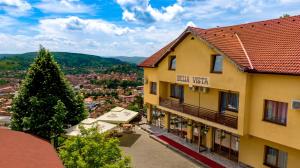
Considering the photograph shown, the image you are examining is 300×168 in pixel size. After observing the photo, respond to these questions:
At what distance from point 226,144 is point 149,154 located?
6.47m

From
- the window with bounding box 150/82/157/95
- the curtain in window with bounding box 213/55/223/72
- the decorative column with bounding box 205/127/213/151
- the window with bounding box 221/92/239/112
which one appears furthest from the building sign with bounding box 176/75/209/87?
the window with bounding box 150/82/157/95

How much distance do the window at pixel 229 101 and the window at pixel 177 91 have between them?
610 cm

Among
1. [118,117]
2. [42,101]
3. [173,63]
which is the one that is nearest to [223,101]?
[173,63]

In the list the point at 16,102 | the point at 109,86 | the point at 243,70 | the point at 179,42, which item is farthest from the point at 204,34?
the point at 109,86

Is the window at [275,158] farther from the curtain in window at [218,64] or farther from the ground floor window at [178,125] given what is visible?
the ground floor window at [178,125]

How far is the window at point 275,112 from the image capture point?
659 inches

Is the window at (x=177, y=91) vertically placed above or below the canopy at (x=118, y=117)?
above

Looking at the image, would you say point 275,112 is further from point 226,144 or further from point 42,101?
point 42,101

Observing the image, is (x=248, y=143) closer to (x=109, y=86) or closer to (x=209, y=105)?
(x=209, y=105)

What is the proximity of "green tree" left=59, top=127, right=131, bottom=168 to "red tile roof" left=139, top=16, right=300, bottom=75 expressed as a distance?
32.5ft

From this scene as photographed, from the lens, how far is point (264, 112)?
58.3 feet

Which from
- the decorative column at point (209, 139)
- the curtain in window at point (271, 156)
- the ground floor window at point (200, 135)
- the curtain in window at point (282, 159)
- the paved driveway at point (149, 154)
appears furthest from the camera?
the ground floor window at point (200, 135)

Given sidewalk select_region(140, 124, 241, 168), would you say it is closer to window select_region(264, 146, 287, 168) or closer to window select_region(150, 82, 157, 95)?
window select_region(264, 146, 287, 168)

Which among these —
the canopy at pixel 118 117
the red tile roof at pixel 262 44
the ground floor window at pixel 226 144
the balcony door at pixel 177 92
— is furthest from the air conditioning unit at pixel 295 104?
the canopy at pixel 118 117
